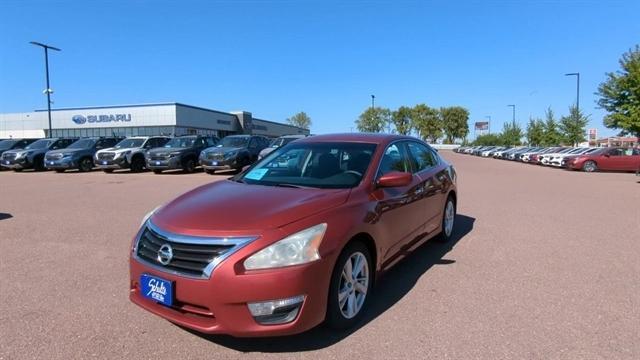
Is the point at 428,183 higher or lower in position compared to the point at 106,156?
lower

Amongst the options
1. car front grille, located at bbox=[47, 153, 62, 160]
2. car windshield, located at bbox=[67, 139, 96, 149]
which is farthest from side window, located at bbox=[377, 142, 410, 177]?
car windshield, located at bbox=[67, 139, 96, 149]

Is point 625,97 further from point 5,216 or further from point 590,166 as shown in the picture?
point 5,216

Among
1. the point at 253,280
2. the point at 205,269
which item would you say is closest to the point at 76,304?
the point at 205,269

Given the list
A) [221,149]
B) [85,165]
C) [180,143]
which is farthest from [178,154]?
[85,165]

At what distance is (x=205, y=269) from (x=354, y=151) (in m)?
2.14

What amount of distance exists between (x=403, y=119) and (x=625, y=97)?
73614 millimetres

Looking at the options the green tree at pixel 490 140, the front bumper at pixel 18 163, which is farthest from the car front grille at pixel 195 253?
the green tree at pixel 490 140

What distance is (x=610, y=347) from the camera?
10.9 ft

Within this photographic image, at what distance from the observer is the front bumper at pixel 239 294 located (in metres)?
2.98

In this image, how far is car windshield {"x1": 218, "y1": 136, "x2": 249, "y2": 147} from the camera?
66.1ft

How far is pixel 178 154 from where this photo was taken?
19719mm

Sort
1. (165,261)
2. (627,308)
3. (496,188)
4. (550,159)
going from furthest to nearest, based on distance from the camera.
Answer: (550,159) < (496,188) < (627,308) < (165,261)

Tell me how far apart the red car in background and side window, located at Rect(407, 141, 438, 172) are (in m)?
24.0

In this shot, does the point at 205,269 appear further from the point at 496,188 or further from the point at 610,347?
the point at 496,188
